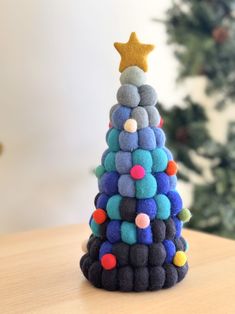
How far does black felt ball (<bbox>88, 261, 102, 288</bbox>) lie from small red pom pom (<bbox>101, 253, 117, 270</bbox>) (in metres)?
0.02

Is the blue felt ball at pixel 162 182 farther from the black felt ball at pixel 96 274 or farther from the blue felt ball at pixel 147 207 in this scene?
the black felt ball at pixel 96 274

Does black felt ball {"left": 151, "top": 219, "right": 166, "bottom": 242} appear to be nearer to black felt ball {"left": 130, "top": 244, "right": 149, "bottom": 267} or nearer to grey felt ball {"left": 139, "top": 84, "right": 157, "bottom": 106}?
black felt ball {"left": 130, "top": 244, "right": 149, "bottom": 267}

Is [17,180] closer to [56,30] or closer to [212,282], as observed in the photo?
[56,30]

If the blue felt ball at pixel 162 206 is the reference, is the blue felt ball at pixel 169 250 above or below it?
below

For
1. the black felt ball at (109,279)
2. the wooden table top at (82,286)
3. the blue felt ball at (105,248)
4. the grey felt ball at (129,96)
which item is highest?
the grey felt ball at (129,96)

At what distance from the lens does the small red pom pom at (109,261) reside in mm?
596

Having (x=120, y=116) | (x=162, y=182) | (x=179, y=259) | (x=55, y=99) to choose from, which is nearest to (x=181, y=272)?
(x=179, y=259)

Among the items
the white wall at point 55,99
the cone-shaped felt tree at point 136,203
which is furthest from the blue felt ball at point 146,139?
the white wall at point 55,99

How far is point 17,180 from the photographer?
1.12 meters

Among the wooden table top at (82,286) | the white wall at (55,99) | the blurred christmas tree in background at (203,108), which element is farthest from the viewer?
the blurred christmas tree in background at (203,108)

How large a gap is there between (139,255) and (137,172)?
11cm

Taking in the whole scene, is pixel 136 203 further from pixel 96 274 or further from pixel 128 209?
pixel 96 274

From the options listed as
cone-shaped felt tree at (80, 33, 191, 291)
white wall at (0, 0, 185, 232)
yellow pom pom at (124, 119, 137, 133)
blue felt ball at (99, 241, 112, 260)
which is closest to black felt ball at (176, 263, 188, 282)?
cone-shaped felt tree at (80, 33, 191, 291)

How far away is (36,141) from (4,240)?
313 millimetres
